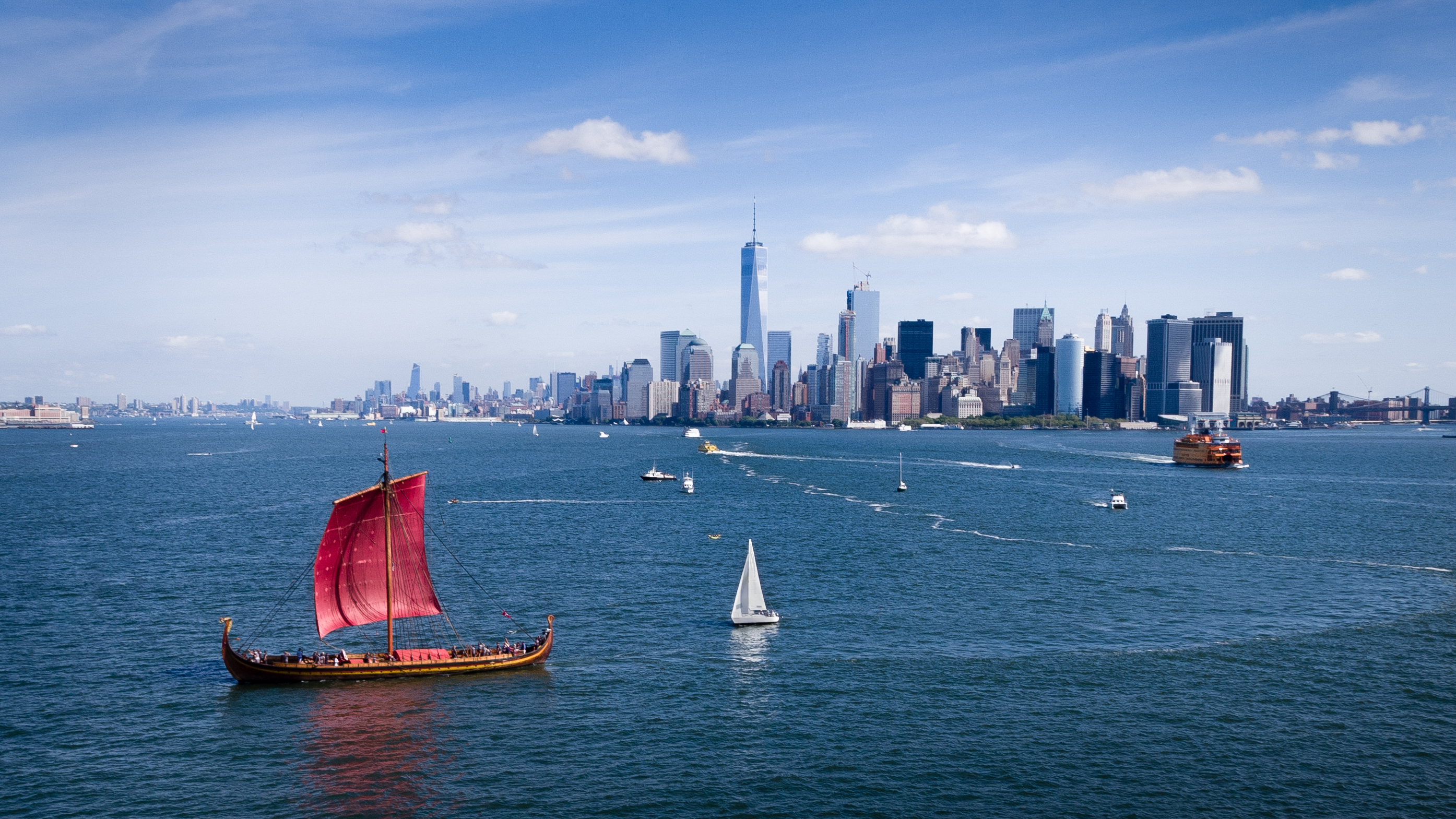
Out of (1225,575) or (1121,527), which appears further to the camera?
(1121,527)

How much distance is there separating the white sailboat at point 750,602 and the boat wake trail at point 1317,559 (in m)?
53.5

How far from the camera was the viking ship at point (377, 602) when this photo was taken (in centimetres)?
5662

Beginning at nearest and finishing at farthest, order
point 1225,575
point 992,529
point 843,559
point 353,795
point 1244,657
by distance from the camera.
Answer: point 353,795
point 1244,657
point 1225,575
point 843,559
point 992,529

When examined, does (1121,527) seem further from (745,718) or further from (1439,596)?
(745,718)

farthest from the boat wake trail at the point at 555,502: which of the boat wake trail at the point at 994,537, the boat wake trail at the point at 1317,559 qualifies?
the boat wake trail at the point at 1317,559

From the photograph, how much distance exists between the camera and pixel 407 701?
53.7 meters

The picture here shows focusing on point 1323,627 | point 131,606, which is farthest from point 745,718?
point 131,606

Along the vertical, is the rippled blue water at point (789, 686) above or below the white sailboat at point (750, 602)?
below

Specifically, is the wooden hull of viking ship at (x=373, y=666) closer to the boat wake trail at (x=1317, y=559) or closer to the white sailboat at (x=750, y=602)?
the white sailboat at (x=750, y=602)

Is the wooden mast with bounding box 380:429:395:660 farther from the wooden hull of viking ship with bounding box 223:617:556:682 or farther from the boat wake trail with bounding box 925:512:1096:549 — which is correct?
the boat wake trail with bounding box 925:512:1096:549

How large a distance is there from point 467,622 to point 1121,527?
80.0 m

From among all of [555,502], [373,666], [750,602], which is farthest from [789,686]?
[555,502]

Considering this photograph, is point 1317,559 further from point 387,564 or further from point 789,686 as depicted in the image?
point 387,564

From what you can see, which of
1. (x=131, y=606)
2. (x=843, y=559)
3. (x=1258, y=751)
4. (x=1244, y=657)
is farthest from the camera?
(x=843, y=559)
